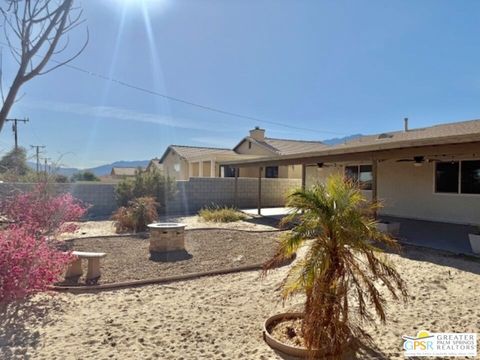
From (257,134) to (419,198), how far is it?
48.0 feet

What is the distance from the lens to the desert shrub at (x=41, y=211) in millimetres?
6379

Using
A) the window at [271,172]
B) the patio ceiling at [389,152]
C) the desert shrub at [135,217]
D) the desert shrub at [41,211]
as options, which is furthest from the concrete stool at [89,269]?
the window at [271,172]

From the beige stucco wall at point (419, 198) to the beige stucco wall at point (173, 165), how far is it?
1575 centimetres

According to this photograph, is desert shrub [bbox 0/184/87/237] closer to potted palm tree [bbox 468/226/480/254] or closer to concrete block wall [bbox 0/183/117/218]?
concrete block wall [bbox 0/183/117/218]

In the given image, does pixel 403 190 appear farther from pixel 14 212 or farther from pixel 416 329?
pixel 14 212

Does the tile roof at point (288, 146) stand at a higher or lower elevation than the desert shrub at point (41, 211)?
higher

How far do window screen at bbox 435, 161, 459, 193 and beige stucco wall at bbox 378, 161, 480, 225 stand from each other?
18cm

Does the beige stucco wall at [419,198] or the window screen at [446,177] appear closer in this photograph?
the beige stucco wall at [419,198]

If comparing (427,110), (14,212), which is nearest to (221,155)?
(427,110)

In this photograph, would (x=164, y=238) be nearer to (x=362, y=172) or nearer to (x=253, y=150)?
(x=362, y=172)

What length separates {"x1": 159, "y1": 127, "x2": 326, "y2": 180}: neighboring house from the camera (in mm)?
23312

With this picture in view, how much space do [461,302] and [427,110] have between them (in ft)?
58.1

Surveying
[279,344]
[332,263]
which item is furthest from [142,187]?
[332,263]

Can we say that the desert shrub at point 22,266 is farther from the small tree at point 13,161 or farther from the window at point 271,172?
the window at point 271,172
